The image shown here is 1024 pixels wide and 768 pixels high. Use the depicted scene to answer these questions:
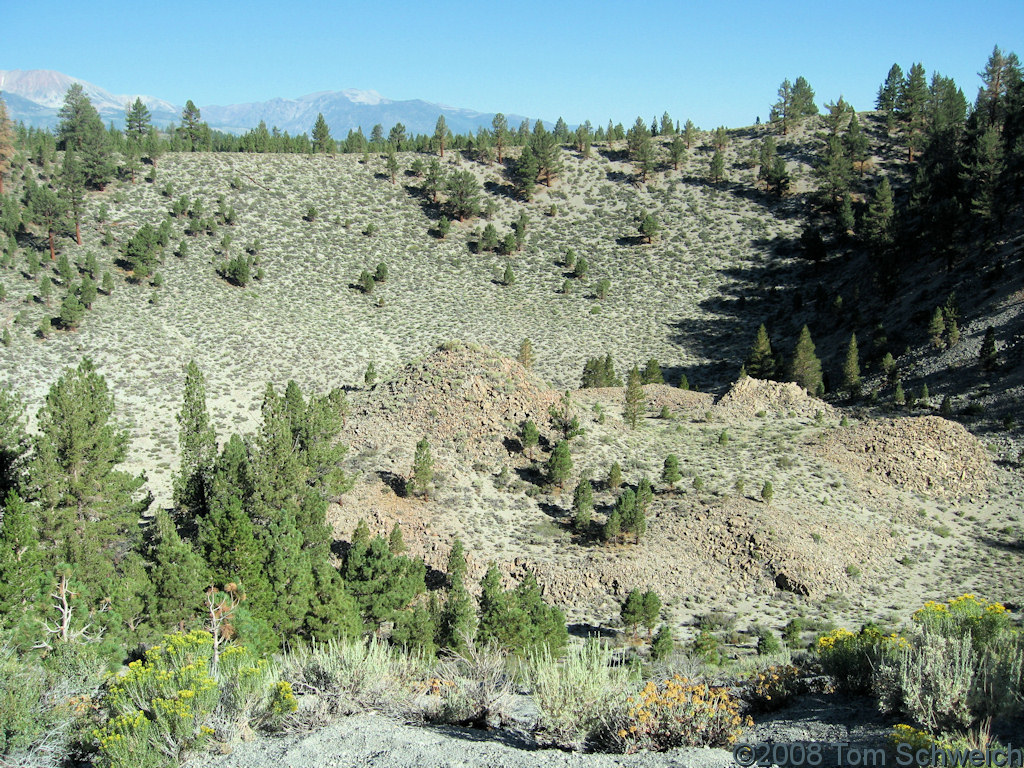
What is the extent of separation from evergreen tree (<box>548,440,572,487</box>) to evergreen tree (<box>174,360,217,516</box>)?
14.6m

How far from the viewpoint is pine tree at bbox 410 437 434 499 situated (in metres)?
30.0

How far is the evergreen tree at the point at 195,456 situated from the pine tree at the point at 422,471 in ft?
26.8

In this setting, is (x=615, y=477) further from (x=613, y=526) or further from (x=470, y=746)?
(x=470, y=746)

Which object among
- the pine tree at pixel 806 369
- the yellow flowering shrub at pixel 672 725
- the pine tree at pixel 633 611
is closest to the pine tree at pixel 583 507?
the pine tree at pixel 633 611

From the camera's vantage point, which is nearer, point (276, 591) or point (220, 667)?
point (220, 667)

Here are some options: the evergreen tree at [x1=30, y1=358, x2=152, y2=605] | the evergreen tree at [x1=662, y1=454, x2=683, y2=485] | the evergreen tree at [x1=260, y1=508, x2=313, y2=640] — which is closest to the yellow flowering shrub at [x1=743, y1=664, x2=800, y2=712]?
the evergreen tree at [x1=260, y1=508, x2=313, y2=640]

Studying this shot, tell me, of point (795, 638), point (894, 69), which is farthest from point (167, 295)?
point (894, 69)

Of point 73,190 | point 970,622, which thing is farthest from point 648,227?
point 970,622

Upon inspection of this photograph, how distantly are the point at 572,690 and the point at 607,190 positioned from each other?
86095 millimetres

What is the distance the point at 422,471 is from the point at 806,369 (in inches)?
1330

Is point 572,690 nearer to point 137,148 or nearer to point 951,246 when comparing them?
point 951,246

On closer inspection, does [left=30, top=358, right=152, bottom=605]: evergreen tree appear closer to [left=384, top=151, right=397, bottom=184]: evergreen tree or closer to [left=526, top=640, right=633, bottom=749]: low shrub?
[left=526, top=640, right=633, bottom=749]: low shrub

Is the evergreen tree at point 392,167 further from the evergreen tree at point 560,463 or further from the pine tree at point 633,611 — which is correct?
the pine tree at point 633,611

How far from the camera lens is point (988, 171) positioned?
187ft
